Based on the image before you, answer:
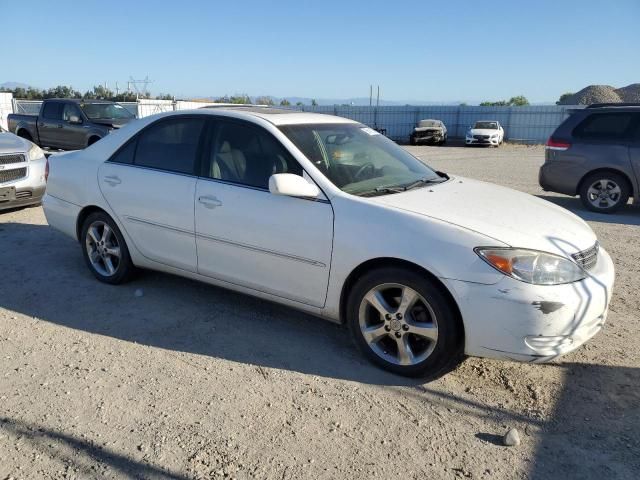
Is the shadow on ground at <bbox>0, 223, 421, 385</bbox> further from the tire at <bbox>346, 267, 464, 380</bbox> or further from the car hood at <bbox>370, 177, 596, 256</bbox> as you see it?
the car hood at <bbox>370, 177, 596, 256</bbox>

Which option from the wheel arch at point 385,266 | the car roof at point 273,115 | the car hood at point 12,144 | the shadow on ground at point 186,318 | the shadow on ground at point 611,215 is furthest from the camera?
the shadow on ground at point 611,215

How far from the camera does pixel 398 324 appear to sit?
3.45m

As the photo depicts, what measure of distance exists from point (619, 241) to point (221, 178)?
208 inches

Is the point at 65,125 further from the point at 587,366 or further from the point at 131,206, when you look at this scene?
the point at 587,366

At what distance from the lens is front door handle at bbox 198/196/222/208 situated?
4102 millimetres

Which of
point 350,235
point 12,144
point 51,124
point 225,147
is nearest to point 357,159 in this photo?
point 350,235

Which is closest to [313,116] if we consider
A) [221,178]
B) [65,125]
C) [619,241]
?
[221,178]

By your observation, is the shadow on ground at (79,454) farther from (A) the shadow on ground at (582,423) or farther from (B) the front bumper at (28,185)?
(B) the front bumper at (28,185)

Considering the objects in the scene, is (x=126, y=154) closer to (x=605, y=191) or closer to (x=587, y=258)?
(x=587, y=258)

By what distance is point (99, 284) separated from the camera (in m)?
5.13

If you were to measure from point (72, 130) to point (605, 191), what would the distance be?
1292 centimetres

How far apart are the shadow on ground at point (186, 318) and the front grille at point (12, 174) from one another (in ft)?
7.91

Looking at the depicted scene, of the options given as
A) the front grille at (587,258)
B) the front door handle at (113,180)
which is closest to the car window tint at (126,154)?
the front door handle at (113,180)

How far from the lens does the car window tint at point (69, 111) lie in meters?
14.8
